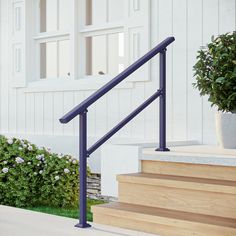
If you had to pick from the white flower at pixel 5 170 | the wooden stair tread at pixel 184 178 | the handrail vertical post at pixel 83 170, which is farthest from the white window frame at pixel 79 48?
Result: the handrail vertical post at pixel 83 170

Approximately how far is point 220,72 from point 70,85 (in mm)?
2202

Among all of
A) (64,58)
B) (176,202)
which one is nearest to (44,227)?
(176,202)

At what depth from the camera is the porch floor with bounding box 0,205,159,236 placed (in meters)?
3.50

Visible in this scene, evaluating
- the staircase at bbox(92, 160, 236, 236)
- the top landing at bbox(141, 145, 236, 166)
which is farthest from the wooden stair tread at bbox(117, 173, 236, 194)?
the top landing at bbox(141, 145, 236, 166)

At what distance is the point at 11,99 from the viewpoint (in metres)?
6.91

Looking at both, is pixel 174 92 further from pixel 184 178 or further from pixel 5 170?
pixel 5 170

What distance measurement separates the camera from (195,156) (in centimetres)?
379

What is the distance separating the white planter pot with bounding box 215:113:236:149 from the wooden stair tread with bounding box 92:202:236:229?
86 cm

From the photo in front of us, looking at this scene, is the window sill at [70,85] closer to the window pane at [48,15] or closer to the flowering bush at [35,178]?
the window pane at [48,15]

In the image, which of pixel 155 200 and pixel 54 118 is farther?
pixel 54 118

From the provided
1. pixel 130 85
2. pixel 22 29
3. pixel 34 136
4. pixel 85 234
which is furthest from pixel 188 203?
pixel 22 29

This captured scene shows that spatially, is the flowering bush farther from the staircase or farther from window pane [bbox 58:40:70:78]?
the staircase

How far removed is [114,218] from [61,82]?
9.04 ft

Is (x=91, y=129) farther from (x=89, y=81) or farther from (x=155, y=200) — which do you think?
(x=155, y=200)
